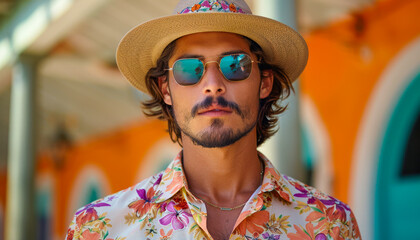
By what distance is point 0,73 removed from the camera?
7.72m

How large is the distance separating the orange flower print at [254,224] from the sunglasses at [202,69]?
1.62 ft

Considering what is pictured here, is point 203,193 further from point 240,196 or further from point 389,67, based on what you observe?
point 389,67

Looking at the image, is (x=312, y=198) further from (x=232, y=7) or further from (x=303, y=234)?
(x=232, y=7)

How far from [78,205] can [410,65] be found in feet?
27.9

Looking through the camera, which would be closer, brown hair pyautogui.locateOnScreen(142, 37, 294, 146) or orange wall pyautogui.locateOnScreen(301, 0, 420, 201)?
brown hair pyautogui.locateOnScreen(142, 37, 294, 146)

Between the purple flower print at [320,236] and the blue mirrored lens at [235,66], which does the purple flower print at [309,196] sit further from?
the blue mirrored lens at [235,66]

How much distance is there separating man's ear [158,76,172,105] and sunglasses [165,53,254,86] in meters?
0.21

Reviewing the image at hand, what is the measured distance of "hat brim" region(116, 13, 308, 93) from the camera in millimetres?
2053

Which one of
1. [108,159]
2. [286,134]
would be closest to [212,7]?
[286,134]

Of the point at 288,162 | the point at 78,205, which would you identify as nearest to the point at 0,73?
the point at 78,205

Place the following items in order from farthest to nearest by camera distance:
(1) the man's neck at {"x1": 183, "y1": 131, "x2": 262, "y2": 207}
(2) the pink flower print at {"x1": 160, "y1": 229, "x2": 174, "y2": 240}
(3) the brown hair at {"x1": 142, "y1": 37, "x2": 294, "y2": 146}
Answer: (3) the brown hair at {"x1": 142, "y1": 37, "x2": 294, "y2": 146} → (1) the man's neck at {"x1": 183, "y1": 131, "x2": 262, "y2": 207} → (2) the pink flower print at {"x1": 160, "y1": 229, "x2": 174, "y2": 240}

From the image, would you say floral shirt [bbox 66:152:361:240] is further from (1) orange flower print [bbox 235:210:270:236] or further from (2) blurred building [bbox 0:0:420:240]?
(2) blurred building [bbox 0:0:420:240]

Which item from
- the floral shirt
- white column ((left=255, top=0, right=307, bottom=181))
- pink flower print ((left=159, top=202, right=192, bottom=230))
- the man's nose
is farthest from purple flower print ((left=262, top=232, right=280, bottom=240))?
white column ((left=255, top=0, right=307, bottom=181))

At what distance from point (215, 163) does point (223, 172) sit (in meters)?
0.04
